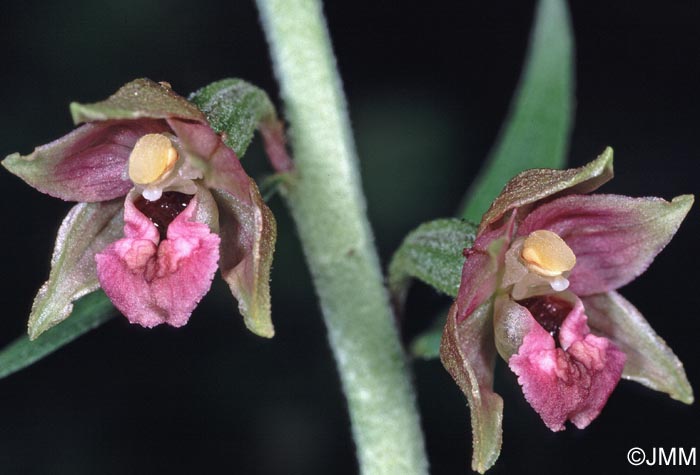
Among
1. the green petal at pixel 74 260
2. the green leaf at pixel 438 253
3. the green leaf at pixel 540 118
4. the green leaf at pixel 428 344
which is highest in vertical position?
the green petal at pixel 74 260

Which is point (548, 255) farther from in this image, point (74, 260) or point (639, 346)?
point (74, 260)

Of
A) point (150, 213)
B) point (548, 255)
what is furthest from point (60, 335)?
point (548, 255)

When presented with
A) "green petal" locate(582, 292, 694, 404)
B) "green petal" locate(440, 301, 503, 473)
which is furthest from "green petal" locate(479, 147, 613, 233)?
"green petal" locate(582, 292, 694, 404)

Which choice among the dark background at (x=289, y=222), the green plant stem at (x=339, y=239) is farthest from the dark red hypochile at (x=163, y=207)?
the dark background at (x=289, y=222)

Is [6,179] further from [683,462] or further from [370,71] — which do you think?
[683,462]

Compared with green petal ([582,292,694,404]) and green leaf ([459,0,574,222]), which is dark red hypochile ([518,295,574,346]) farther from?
green leaf ([459,0,574,222])

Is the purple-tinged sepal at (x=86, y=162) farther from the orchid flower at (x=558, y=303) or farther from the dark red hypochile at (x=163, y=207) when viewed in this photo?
the orchid flower at (x=558, y=303)

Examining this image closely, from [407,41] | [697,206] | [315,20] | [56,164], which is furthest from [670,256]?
[56,164]
